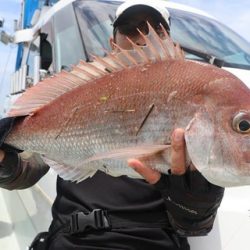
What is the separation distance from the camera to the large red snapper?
130 centimetres

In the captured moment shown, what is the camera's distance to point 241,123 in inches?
50.6

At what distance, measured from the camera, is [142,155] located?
1.34m

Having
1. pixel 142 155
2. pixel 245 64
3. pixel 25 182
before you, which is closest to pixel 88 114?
pixel 142 155

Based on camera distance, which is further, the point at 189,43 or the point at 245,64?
the point at 189,43

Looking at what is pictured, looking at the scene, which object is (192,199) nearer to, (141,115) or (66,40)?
(141,115)

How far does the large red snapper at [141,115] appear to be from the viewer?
1300 millimetres

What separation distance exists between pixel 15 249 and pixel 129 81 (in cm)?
189

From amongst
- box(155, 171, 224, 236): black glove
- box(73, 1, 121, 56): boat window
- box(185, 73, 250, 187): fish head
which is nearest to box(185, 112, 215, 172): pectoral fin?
box(185, 73, 250, 187): fish head

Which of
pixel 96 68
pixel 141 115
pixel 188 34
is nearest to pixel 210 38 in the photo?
pixel 188 34

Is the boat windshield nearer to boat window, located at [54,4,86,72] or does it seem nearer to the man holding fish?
boat window, located at [54,4,86,72]

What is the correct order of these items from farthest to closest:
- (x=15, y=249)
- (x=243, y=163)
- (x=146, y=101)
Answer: (x=15, y=249), (x=146, y=101), (x=243, y=163)

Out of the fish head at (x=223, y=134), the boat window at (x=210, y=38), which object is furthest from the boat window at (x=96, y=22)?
the fish head at (x=223, y=134)

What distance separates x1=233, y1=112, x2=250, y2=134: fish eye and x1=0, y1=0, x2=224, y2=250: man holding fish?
0.45ft

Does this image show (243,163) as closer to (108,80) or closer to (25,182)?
(108,80)
